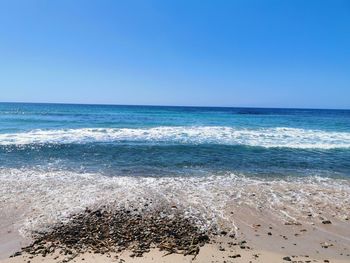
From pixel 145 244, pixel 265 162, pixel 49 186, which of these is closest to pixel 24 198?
pixel 49 186

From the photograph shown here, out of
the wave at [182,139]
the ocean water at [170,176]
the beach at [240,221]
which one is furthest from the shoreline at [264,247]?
the wave at [182,139]

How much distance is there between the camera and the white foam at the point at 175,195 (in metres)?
7.10

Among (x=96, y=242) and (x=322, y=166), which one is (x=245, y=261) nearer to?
(x=96, y=242)

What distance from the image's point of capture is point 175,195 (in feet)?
27.6

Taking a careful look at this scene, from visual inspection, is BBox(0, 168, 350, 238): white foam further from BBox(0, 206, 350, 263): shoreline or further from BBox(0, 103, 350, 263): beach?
BBox(0, 206, 350, 263): shoreline

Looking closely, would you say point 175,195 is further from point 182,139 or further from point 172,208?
point 182,139

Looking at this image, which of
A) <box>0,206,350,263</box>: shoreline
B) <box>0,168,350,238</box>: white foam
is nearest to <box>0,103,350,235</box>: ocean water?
<box>0,168,350,238</box>: white foam

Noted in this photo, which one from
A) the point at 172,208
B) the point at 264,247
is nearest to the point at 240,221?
the point at 264,247

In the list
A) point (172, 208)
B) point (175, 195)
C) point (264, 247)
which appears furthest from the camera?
point (175, 195)

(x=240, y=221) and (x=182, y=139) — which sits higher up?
(x=182, y=139)

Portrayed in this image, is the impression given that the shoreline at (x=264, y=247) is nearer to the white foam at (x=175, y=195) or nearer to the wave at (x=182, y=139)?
the white foam at (x=175, y=195)

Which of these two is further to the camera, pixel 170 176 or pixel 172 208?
pixel 170 176

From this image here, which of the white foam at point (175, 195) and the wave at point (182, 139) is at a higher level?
the wave at point (182, 139)

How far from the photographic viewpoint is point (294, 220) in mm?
6855
